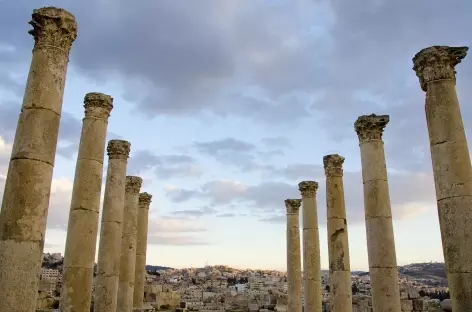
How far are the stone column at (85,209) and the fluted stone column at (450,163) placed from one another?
10639 mm

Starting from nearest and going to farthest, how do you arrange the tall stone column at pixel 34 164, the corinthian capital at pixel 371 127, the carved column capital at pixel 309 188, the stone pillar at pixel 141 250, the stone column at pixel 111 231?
1. the tall stone column at pixel 34 164
2. the corinthian capital at pixel 371 127
3. the stone column at pixel 111 231
4. the carved column capital at pixel 309 188
5. the stone pillar at pixel 141 250

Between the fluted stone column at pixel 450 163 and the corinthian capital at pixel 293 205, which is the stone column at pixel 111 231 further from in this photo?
the fluted stone column at pixel 450 163

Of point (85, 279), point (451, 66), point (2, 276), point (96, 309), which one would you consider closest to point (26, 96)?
point (2, 276)

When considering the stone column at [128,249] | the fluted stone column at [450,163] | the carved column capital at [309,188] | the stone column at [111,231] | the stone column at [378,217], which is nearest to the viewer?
the fluted stone column at [450,163]

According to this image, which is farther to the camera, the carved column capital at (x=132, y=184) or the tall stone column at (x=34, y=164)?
the carved column capital at (x=132, y=184)

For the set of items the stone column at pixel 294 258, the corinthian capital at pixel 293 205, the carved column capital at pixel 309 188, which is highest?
the carved column capital at pixel 309 188

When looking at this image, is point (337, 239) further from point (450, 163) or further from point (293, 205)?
point (450, 163)

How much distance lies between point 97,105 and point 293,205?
15.3 m

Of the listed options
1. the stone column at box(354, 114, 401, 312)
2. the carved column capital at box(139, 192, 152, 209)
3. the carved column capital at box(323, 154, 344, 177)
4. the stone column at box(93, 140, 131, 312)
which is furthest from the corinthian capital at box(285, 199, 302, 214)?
the stone column at box(93, 140, 131, 312)

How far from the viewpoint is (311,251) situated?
79.2 feet

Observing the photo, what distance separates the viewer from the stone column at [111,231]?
17.5 m

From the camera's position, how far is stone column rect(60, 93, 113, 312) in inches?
545

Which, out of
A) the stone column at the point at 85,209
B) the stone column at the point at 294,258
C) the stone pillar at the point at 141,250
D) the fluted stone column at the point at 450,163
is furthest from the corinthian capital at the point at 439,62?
the stone pillar at the point at 141,250

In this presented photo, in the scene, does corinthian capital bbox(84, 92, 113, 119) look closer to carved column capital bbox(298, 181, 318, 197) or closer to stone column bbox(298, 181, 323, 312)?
carved column capital bbox(298, 181, 318, 197)
